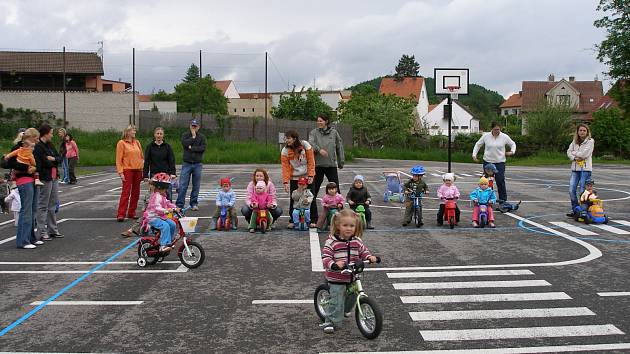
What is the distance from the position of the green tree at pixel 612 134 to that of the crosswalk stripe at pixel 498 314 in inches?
1792

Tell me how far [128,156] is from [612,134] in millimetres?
44333

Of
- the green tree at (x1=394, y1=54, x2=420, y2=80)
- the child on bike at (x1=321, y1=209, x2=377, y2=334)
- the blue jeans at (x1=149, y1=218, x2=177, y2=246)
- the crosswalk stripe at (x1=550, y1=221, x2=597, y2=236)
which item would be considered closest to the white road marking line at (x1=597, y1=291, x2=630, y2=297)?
the child on bike at (x1=321, y1=209, x2=377, y2=334)

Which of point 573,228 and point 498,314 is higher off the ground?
point 573,228

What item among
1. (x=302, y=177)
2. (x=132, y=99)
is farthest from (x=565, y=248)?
(x=132, y=99)

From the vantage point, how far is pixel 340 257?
5570 millimetres

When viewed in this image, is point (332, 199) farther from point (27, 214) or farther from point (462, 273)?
point (27, 214)

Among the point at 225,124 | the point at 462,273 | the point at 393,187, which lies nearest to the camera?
the point at 462,273

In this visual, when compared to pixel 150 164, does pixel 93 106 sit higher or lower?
higher

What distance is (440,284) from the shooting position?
7203mm

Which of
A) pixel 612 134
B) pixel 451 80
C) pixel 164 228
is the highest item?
pixel 451 80

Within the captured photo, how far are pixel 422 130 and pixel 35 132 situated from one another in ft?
177

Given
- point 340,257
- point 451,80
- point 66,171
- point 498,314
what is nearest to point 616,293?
point 498,314

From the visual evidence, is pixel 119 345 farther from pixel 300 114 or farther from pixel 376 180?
pixel 300 114

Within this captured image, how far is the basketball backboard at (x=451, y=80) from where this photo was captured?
2741 centimetres
